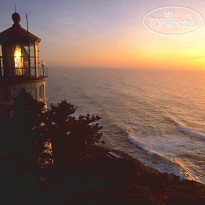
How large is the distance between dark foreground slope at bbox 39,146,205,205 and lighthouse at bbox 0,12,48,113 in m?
5.71

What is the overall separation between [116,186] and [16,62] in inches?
441

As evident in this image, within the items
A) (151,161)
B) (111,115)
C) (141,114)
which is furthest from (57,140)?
(141,114)

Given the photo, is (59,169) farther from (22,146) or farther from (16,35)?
(16,35)

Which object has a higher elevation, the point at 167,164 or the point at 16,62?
the point at 16,62

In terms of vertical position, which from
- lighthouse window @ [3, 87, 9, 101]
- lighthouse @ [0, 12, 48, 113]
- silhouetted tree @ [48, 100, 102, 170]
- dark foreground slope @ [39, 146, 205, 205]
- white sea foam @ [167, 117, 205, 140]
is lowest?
white sea foam @ [167, 117, 205, 140]

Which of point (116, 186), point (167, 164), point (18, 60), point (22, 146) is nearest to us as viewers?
point (22, 146)

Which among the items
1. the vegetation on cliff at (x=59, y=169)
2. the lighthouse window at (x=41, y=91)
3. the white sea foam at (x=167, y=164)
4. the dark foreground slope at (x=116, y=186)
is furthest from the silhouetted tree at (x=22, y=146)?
the white sea foam at (x=167, y=164)

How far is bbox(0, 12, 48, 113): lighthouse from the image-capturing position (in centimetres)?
1212

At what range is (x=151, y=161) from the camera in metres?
27.2

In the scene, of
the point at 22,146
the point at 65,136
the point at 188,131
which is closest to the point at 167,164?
the point at 188,131

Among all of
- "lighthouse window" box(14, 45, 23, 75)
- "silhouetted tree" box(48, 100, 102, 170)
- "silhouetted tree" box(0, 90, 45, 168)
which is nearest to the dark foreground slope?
"silhouetted tree" box(48, 100, 102, 170)

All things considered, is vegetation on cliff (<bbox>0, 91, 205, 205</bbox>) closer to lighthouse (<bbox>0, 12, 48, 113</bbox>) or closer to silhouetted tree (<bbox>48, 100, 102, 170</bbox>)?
silhouetted tree (<bbox>48, 100, 102, 170</bbox>)

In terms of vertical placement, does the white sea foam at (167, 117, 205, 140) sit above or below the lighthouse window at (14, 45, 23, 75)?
below

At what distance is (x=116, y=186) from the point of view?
15180mm
